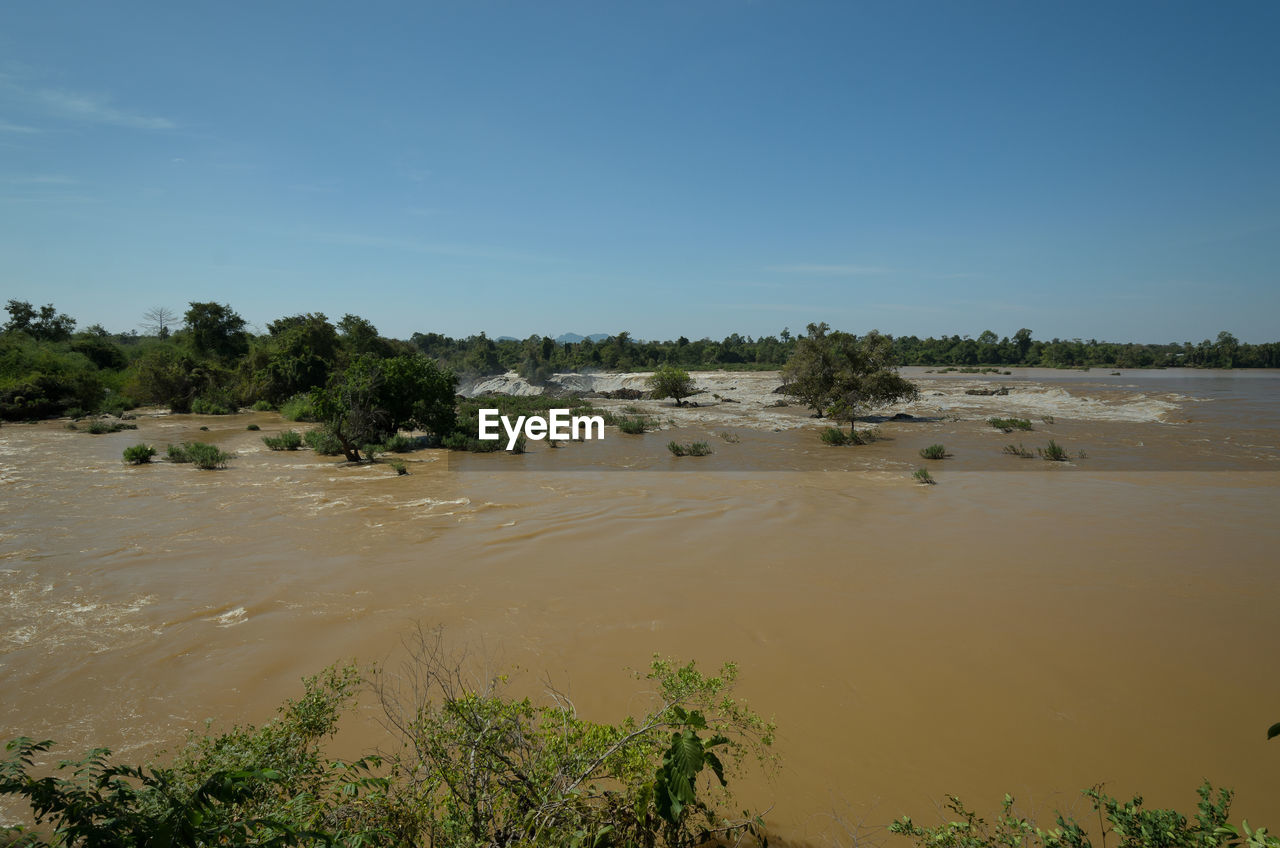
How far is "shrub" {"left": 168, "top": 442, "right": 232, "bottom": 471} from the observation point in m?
14.9

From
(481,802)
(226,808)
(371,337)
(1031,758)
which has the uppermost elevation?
(371,337)

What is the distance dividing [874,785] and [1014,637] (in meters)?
3.10

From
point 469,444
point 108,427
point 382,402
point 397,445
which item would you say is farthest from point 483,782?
point 108,427

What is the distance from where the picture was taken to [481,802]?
310 cm

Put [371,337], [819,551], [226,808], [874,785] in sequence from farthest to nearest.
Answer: [371,337] < [819,551] < [874,785] < [226,808]

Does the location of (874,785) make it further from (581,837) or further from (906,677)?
(581,837)

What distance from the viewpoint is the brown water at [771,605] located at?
448cm

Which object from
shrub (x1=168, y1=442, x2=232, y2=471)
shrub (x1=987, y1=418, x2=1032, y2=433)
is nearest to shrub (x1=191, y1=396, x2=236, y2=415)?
shrub (x1=168, y1=442, x2=232, y2=471)

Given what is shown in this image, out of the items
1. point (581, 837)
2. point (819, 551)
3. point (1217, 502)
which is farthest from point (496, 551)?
point (1217, 502)

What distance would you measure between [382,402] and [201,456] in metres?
4.88

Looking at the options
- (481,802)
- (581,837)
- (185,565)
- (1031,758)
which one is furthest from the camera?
(185,565)

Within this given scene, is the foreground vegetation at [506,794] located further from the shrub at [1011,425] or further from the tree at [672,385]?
the tree at [672,385]

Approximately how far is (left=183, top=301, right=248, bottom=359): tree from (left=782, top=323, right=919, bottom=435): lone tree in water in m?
36.3

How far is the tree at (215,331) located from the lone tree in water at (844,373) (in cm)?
3628
